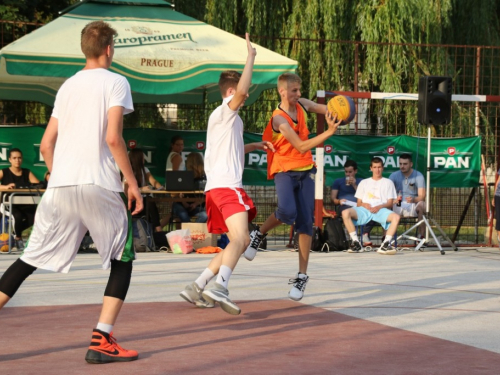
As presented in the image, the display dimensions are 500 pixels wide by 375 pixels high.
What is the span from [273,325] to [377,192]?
878 centimetres

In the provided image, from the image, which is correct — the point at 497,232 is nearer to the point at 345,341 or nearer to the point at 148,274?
the point at 148,274

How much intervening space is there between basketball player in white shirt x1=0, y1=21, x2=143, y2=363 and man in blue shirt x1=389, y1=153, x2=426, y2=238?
35.5 ft

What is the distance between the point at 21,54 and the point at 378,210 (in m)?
6.09

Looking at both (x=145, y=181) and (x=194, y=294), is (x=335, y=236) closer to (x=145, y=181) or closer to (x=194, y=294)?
(x=145, y=181)

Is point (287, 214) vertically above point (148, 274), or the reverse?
point (287, 214)

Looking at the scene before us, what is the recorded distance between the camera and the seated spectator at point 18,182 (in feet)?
49.3

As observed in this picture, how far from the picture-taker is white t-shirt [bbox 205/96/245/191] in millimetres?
7855

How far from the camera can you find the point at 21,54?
555 inches

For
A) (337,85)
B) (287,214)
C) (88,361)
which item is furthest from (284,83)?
(337,85)

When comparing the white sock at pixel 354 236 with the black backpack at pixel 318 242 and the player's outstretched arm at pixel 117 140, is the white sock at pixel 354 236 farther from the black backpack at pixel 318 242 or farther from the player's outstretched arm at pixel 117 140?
the player's outstretched arm at pixel 117 140

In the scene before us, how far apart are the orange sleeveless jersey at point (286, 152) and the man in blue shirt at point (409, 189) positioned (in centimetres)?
728

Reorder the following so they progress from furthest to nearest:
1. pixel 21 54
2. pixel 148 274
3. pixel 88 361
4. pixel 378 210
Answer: pixel 378 210 → pixel 21 54 → pixel 148 274 → pixel 88 361

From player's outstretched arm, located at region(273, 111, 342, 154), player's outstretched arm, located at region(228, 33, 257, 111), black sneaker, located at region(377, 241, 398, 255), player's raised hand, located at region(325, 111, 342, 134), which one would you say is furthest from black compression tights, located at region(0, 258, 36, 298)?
black sneaker, located at region(377, 241, 398, 255)

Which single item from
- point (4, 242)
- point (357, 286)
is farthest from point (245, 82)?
point (4, 242)
